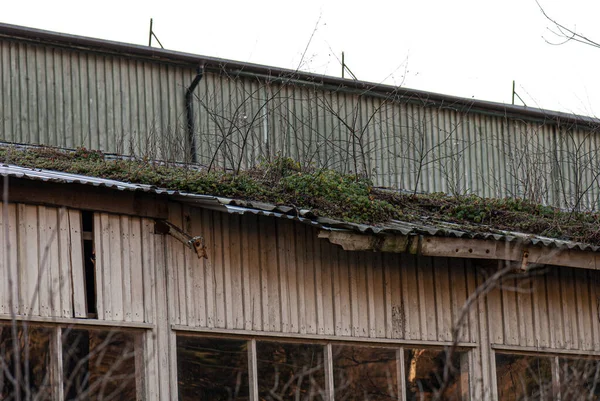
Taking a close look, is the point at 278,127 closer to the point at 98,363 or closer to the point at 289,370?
the point at 289,370

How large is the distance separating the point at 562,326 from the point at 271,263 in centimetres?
403

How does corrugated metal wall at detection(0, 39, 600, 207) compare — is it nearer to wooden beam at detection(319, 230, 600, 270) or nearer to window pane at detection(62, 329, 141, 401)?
wooden beam at detection(319, 230, 600, 270)

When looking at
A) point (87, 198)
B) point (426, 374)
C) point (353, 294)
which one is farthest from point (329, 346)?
point (87, 198)

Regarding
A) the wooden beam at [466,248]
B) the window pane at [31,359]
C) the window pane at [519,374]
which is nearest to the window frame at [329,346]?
the window pane at [519,374]

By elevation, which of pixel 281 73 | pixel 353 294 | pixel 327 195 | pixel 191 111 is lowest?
pixel 353 294

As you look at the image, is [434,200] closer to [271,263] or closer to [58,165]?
[271,263]

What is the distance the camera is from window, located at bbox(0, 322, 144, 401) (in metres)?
8.54

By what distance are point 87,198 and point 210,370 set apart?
6.59 ft

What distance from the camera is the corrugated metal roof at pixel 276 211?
30.4 ft

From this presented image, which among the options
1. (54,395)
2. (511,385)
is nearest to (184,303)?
(54,395)

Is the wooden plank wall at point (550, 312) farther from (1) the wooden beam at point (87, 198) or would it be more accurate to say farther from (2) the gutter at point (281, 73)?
(2) the gutter at point (281, 73)

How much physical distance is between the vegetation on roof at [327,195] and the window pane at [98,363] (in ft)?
6.22

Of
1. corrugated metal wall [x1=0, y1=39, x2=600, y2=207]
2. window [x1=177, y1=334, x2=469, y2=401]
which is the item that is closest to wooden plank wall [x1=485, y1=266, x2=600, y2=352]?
window [x1=177, y1=334, x2=469, y2=401]

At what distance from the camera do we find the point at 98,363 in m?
9.11
